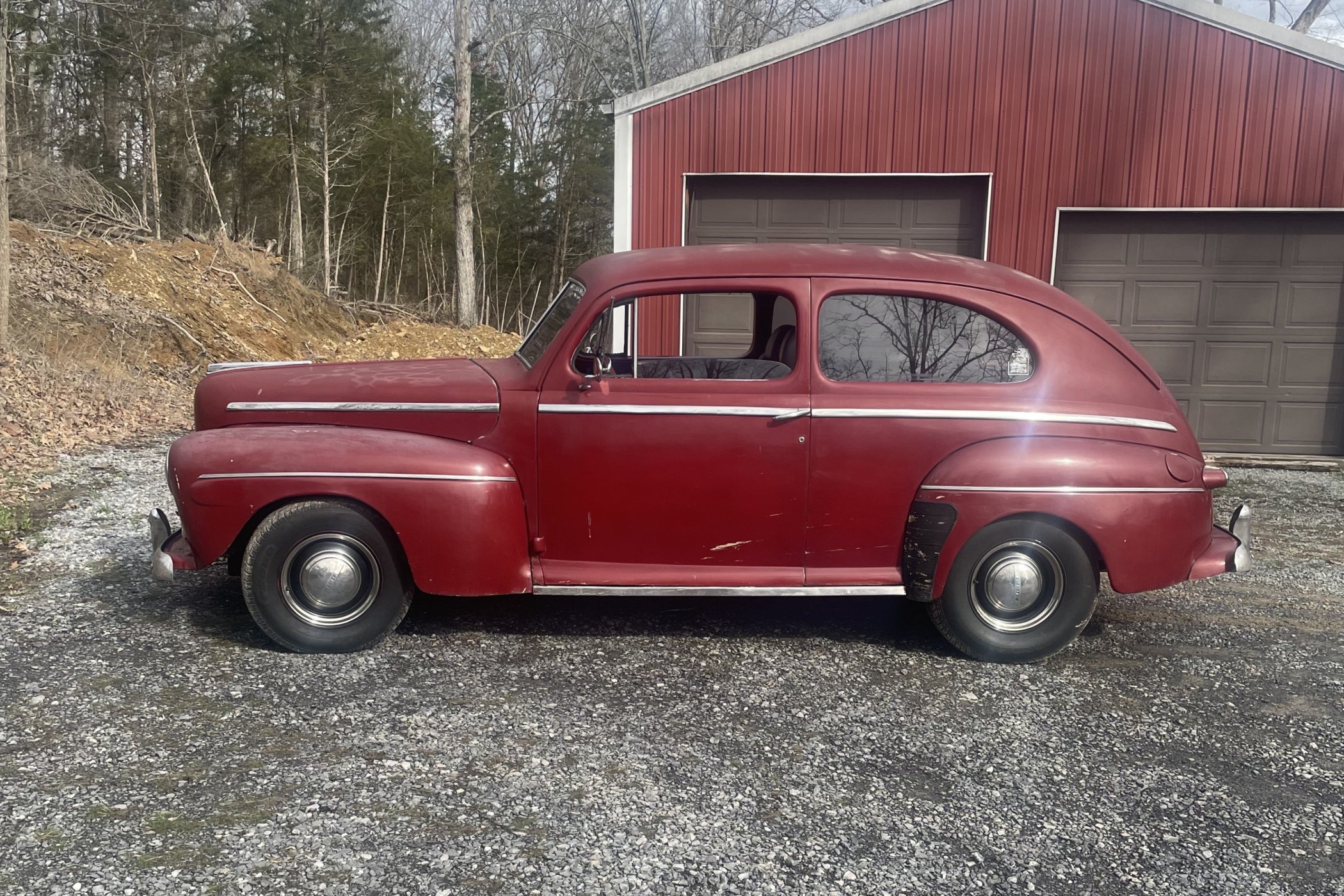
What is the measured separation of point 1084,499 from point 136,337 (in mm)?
12749

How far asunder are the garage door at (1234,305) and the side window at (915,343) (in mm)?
6015

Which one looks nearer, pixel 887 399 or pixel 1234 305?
pixel 887 399

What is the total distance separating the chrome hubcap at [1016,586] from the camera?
4.41m

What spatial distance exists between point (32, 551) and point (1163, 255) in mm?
9657

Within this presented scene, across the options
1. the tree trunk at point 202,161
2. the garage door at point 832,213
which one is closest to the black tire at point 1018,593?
the garage door at point 832,213

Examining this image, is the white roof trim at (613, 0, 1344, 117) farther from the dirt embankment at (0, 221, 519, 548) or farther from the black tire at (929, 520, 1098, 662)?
the black tire at (929, 520, 1098, 662)

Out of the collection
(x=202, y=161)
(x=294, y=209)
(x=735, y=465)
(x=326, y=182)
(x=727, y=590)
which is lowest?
(x=727, y=590)

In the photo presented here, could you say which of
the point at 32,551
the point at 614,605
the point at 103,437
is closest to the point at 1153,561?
the point at 614,605

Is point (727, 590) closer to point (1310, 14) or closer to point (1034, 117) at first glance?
point (1034, 117)

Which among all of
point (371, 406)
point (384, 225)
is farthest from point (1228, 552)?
point (384, 225)

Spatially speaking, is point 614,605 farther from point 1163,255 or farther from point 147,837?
point 1163,255

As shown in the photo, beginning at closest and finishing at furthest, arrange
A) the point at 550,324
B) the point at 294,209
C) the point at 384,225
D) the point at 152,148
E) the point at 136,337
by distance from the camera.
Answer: the point at 550,324 → the point at 136,337 → the point at 152,148 → the point at 294,209 → the point at 384,225

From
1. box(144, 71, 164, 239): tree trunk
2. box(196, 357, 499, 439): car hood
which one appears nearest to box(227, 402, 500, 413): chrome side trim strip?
box(196, 357, 499, 439): car hood

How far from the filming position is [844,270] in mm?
4504
